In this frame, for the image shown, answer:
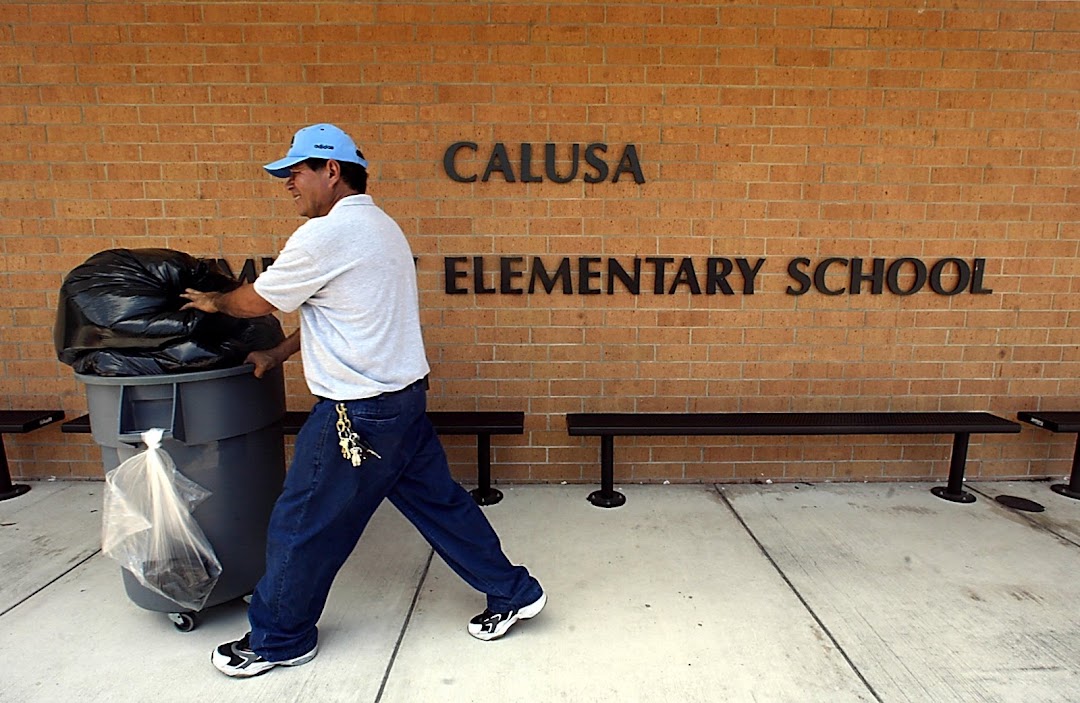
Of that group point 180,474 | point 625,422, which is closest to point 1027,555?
point 625,422

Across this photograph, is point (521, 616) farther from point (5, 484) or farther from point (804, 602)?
point (5, 484)

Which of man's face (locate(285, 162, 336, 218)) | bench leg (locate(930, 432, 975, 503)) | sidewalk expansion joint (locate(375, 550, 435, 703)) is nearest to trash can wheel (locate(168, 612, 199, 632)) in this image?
sidewalk expansion joint (locate(375, 550, 435, 703))

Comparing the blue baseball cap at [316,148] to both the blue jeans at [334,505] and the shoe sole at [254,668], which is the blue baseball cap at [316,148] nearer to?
the blue jeans at [334,505]

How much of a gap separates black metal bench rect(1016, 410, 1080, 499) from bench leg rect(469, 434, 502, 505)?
3461mm

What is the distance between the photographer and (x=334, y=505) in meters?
2.39

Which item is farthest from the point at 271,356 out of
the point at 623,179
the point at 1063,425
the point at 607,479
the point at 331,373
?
the point at 1063,425

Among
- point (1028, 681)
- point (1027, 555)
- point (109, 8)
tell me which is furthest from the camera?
point (109, 8)

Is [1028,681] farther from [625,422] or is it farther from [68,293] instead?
[68,293]

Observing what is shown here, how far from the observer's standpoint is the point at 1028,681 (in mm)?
2471

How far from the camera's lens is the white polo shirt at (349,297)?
2262 mm

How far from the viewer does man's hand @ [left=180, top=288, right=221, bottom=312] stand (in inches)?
96.7

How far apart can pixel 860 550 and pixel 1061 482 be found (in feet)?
6.86

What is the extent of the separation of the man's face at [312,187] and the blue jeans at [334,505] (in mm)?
722

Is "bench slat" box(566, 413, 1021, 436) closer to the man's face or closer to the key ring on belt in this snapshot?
the key ring on belt
